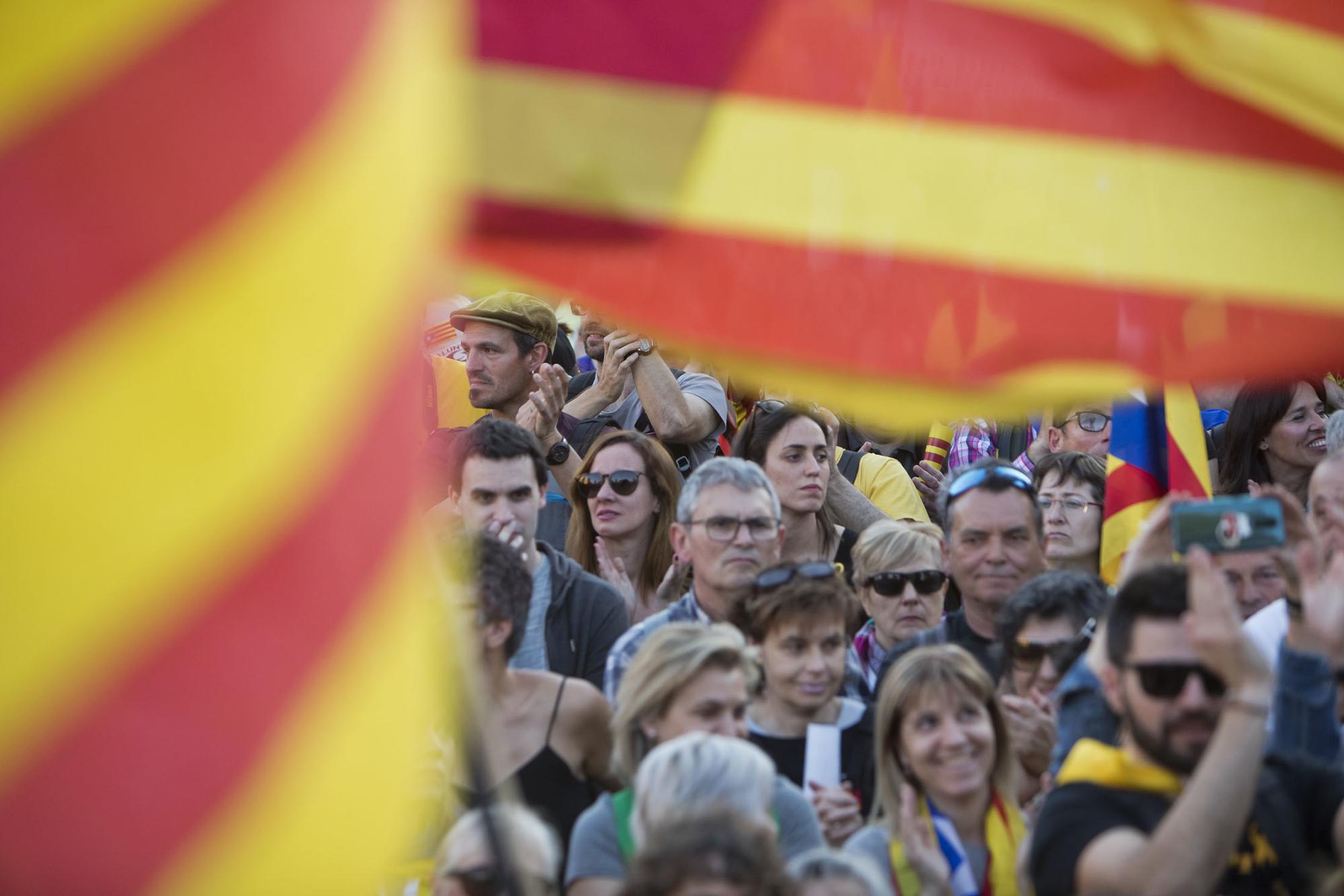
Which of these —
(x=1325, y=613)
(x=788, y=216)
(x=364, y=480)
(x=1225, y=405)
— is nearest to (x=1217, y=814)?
(x=1325, y=613)

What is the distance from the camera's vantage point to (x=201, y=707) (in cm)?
133

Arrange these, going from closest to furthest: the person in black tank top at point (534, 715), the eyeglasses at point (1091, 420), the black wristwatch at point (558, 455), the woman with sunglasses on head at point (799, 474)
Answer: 1. the person in black tank top at point (534, 715)
2. the woman with sunglasses on head at point (799, 474)
3. the black wristwatch at point (558, 455)
4. the eyeglasses at point (1091, 420)

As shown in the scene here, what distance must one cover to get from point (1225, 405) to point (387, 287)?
7.40 meters

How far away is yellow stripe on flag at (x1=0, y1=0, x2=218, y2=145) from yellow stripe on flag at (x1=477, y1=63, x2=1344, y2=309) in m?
1.50

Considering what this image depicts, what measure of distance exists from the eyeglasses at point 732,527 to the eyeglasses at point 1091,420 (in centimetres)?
220

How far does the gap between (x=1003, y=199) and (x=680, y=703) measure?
4.84 feet

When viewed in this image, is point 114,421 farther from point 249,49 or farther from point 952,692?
point 952,692

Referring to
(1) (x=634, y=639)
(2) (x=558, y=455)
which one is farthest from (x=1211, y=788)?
(2) (x=558, y=455)

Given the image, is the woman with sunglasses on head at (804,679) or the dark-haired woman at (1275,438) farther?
the dark-haired woman at (1275,438)

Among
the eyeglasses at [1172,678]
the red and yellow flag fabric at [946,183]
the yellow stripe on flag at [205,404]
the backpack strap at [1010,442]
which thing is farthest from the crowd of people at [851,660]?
the backpack strap at [1010,442]

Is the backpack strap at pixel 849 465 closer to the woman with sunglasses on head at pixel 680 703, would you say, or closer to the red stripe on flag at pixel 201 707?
the woman with sunglasses on head at pixel 680 703

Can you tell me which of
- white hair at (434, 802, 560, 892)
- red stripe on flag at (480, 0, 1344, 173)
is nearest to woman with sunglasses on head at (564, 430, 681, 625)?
white hair at (434, 802, 560, 892)

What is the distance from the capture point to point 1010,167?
295 cm

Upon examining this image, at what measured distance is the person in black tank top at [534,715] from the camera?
4.05 meters
